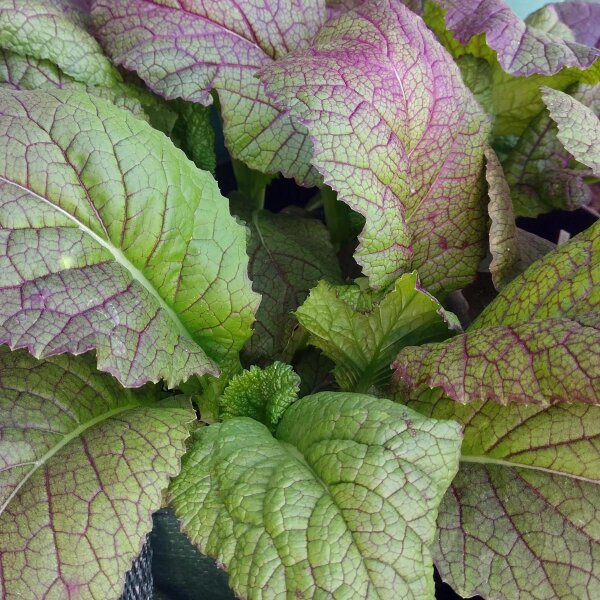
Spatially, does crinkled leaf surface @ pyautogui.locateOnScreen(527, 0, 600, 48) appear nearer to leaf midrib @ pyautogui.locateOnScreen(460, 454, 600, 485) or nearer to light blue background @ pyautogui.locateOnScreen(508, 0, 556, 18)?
light blue background @ pyautogui.locateOnScreen(508, 0, 556, 18)

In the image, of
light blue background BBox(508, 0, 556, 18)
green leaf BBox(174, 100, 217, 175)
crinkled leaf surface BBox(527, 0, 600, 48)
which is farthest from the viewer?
light blue background BBox(508, 0, 556, 18)

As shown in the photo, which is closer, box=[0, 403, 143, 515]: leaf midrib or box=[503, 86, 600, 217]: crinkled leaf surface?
box=[0, 403, 143, 515]: leaf midrib

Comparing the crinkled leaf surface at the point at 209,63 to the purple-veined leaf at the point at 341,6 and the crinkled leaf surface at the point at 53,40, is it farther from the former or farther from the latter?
the purple-veined leaf at the point at 341,6

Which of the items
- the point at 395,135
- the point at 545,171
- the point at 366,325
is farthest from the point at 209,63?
the point at 545,171

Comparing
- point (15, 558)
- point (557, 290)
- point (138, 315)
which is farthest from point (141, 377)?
point (557, 290)

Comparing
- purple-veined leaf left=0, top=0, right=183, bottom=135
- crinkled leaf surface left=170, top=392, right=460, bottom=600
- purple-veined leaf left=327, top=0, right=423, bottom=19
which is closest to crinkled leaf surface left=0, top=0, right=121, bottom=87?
purple-veined leaf left=0, top=0, right=183, bottom=135

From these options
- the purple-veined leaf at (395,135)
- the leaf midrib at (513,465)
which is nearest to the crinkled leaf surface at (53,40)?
the purple-veined leaf at (395,135)

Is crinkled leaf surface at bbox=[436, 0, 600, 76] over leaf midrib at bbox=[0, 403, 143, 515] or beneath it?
over

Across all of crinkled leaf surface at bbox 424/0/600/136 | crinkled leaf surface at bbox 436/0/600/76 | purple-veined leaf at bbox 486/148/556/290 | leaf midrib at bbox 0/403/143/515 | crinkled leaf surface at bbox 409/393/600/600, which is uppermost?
crinkled leaf surface at bbox 436/0/600/76
